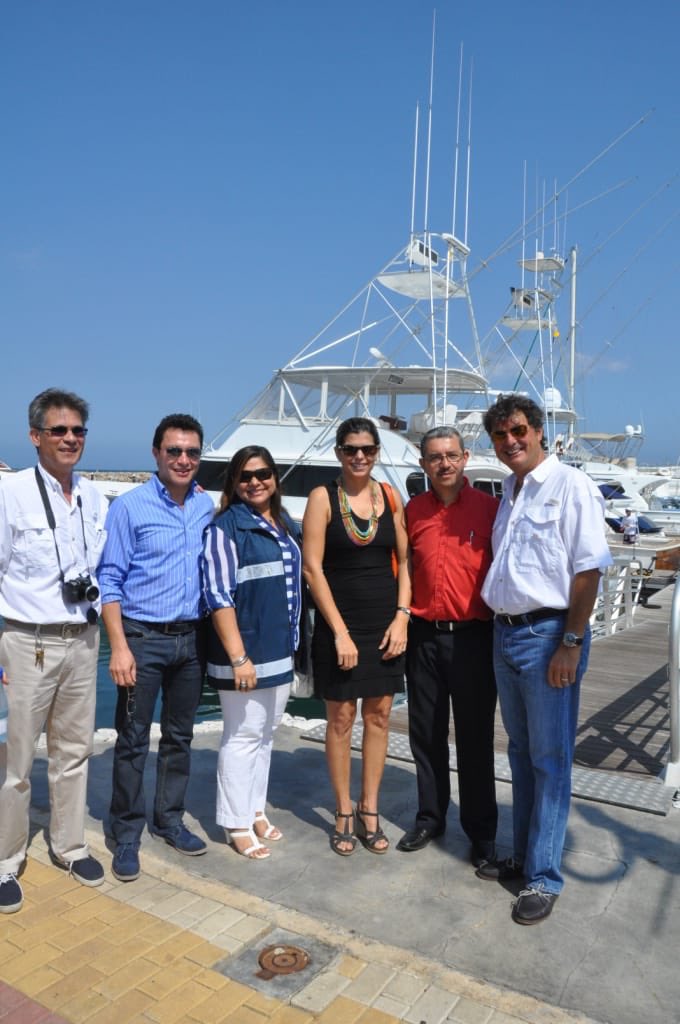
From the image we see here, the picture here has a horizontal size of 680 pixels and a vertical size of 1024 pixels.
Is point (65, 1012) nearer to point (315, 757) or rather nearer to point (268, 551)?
point (268, 551)

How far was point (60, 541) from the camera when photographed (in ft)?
9.76

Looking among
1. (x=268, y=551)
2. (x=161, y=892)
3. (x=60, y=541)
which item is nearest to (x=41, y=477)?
(x=60, y=541)

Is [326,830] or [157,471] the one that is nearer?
[157,471]

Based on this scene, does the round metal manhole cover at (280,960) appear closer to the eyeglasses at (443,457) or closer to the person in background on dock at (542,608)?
the person in background on dock at (542,608)

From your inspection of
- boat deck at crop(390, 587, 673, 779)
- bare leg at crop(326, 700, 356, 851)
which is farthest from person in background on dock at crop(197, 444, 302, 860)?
boat deck at crop(390, 587, 673, 779)

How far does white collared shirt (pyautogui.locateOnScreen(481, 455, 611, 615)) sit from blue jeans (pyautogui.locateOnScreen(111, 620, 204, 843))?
4.46 feet

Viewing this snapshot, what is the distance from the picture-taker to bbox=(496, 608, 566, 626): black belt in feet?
9.34

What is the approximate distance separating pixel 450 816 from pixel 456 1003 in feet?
4.81

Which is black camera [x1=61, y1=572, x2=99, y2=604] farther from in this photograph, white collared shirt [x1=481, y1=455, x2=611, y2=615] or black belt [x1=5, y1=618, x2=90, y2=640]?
white collared shirt [x1=481, y1=455, x2=611, y2=615]

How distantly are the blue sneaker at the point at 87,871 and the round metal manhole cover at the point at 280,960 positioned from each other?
833 millimetres

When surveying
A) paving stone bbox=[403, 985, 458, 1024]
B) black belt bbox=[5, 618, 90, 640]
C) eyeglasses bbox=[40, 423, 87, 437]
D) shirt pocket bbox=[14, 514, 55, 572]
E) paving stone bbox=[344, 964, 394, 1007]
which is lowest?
paving stone bbox=[344, 964, 394, 1007]

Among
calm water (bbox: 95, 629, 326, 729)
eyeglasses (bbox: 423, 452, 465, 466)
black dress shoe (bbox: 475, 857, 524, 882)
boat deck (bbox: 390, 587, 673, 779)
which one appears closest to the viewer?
black dress shoe (bbox: 475, 857, 524, 882)

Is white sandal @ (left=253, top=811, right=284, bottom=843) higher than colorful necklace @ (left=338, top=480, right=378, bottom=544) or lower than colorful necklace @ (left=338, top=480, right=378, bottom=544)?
lower

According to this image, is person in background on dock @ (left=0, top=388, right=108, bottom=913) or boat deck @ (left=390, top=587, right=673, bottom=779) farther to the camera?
boat deck @ (left=390, top=587, right=673, bottom=779)
